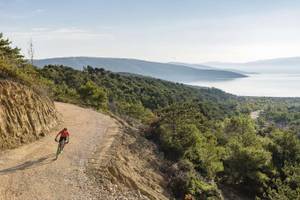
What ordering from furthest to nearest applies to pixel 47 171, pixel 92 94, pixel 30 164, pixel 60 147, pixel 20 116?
pixel 92 94
pixel 20 116
pixel 60 147
pixel 30 164
pixel 47 171

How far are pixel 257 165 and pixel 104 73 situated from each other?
274ft

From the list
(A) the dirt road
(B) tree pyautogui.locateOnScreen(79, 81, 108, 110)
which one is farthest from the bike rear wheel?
(B) tree pyautogui.locateOnScreen(79, 81, 108, 110)

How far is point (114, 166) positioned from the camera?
48.5 feet

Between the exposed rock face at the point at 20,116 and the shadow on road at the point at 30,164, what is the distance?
162 cm

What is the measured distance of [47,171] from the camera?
43.4 feet

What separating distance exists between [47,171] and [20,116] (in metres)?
4.56

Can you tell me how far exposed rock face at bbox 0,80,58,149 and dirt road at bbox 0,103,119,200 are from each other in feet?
1.60

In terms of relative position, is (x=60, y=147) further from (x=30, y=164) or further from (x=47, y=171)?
(x=47, y=171)

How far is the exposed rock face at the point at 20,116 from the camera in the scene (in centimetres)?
1541

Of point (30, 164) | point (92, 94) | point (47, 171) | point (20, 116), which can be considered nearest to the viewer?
point (47, 171)

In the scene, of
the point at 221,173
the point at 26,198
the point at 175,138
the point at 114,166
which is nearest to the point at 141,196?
the point at 114,166

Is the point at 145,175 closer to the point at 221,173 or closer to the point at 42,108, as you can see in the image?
the point at 42,108

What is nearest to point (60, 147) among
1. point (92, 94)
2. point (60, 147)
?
point (60, 147)

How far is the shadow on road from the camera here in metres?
12.7
